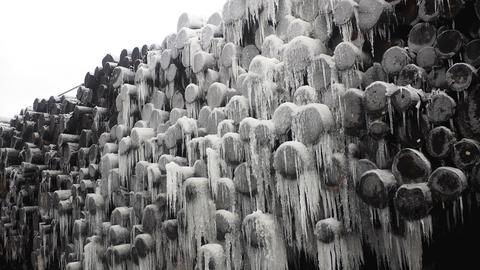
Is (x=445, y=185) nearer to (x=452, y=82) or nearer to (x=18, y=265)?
(x=452, y=82)

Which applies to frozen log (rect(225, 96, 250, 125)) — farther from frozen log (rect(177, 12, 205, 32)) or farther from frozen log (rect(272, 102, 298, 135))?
frozen log (rect(177, 12, 205, 32))

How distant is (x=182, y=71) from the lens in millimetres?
5340

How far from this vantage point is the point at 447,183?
2.61 m

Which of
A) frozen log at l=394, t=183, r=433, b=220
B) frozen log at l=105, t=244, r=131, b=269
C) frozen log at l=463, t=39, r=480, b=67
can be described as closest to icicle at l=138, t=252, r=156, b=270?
frozen log at l=105, t=244, r=131, b=269

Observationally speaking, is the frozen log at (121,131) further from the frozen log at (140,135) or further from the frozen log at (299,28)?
the frozen log at (299,28)

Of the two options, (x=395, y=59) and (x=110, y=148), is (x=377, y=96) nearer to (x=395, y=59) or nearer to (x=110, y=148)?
(x=395, y=59)

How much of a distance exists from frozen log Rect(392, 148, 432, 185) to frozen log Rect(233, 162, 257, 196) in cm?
→ 126

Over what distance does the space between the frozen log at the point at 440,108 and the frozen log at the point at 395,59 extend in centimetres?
34

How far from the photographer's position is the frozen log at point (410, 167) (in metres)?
2.75

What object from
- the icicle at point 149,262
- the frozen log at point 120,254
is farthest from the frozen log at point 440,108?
the frozen log at point 120,254

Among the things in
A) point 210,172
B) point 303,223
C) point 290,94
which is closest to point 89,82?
point 210,172

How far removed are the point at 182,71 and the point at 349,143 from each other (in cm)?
275

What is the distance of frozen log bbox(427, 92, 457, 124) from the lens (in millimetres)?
2729

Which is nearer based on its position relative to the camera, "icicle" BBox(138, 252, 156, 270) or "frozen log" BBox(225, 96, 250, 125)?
"frozen log" BBox(225, 96, 250, 125)
